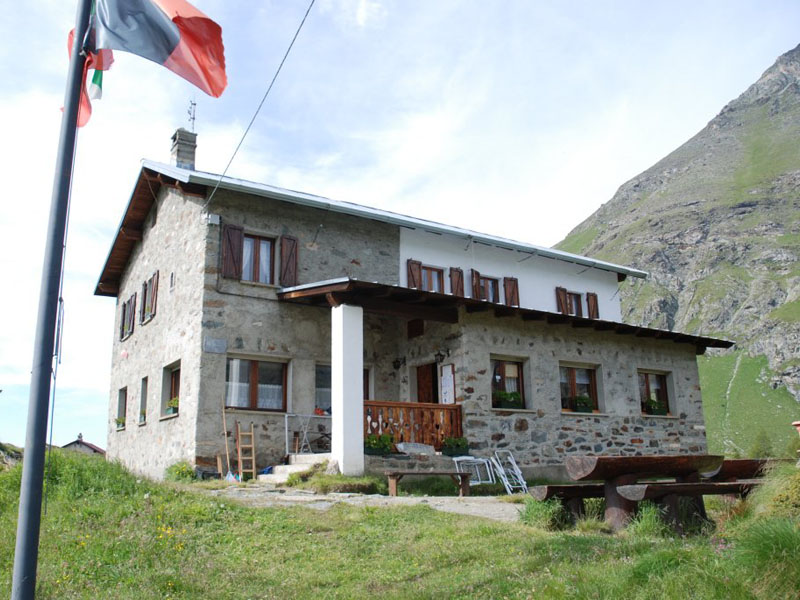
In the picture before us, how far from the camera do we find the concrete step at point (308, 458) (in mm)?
12359

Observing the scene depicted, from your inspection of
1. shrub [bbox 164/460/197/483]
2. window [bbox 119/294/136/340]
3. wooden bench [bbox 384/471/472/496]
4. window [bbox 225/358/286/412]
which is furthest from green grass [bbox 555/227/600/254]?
wooden bench [bbox 384/471/472/496]

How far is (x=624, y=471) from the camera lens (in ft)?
21.9

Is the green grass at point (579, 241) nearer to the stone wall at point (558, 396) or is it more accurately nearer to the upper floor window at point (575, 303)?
the upper floor window at point (575, 303)

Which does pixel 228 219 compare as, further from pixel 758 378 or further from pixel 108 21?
pixel 758 378

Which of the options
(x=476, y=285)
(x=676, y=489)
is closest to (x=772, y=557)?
(x=676, y=489)

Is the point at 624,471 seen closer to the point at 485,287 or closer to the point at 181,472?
the point at 181,472

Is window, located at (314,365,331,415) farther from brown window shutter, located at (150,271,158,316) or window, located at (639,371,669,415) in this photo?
window, located at (639,371,669,415)

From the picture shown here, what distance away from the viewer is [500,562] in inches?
214

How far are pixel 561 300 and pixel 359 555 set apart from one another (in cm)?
1450

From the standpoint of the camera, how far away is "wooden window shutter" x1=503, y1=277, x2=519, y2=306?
1820 cm

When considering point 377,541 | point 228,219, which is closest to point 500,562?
point 377,541

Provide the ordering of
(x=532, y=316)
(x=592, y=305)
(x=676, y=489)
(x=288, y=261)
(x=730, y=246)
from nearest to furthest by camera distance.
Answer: (x=676, y=489) → (x=288, y=261) → (x=532, y=316) → (x=592, y=305) → (x=730, y=246)

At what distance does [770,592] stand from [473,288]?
13502 mm

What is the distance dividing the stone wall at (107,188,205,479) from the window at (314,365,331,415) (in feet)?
8.23
